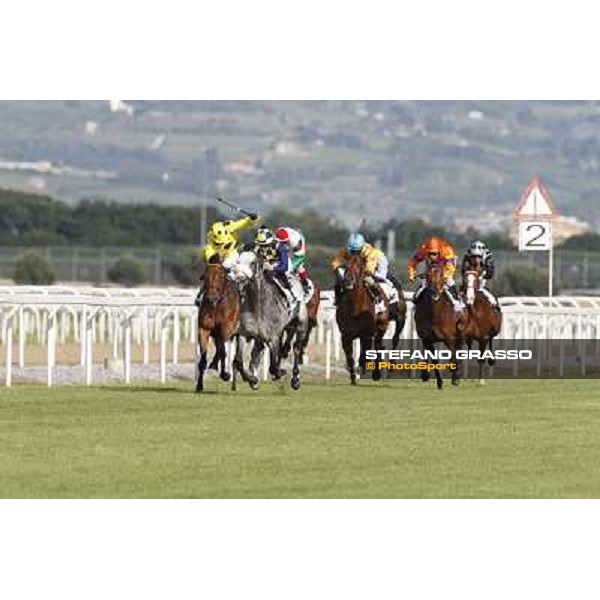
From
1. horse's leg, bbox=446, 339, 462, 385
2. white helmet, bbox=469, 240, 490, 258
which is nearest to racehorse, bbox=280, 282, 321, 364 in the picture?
horse's leg, bbox=446, 339, 462, 385

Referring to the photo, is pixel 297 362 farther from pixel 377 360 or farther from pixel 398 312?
pixel 377 360

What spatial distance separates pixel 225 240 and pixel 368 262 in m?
2.55

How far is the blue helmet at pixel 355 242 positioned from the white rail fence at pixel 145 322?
2.14 m

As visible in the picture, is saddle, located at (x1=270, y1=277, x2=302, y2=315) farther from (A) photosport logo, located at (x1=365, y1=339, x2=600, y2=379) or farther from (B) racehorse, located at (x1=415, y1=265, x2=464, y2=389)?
(A) photosport logo, located at (x1=365, y1=339, x2=600, y2=379)

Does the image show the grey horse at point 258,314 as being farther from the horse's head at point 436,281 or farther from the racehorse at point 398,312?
the racehorse at point 398,312

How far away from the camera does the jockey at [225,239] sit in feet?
68.8

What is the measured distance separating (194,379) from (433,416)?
232 inches

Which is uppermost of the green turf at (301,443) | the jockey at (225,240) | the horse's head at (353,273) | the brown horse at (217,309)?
the jockey at (225,240)

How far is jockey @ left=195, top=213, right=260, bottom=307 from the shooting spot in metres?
21.0

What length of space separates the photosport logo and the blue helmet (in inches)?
57.1

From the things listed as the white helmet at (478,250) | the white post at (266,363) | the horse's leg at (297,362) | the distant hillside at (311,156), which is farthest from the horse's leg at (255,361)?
the distant hillside at (311,156)

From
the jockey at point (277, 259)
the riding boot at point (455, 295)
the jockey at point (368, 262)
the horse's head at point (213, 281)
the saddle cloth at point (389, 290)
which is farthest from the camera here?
the saddle cloth at point (389, 290)

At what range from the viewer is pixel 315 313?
76.4 ft

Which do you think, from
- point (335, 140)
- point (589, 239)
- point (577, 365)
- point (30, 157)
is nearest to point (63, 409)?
point (577, 365)
